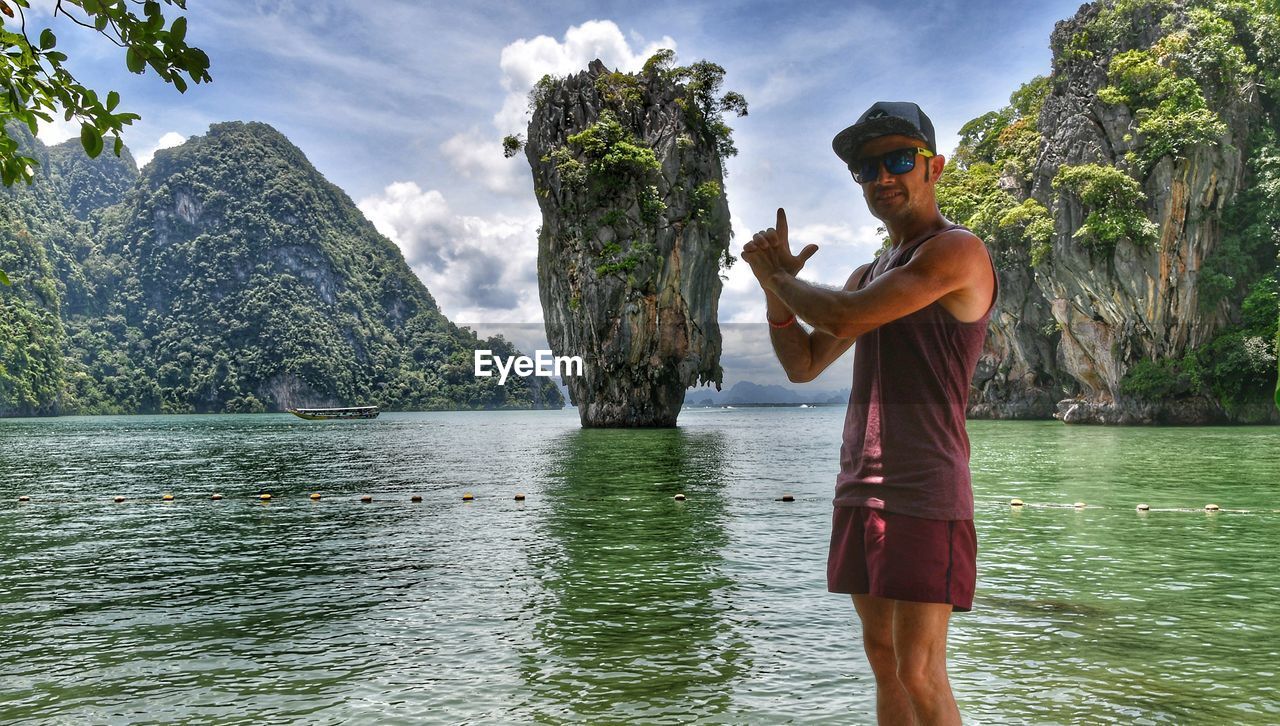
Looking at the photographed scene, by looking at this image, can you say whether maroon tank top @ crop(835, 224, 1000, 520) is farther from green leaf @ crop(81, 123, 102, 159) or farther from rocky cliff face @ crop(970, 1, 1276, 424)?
rocky cliff face @ crop(970, 1, 1276, 424)

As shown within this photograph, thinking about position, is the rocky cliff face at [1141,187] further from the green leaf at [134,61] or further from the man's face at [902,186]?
the green leaf at [134,61]

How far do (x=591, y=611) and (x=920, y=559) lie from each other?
5.42m

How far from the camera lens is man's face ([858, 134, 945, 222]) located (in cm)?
262

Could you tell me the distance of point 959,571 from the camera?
245cm

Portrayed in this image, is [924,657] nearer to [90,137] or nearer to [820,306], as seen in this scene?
[820,306]

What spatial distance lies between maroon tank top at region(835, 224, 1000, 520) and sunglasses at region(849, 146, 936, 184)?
237 mm

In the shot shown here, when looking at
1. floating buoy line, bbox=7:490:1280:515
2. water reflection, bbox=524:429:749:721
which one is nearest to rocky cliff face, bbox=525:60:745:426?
floating buoy line, bbox=7:490:1280:515

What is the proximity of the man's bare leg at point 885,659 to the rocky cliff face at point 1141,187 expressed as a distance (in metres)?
51.5

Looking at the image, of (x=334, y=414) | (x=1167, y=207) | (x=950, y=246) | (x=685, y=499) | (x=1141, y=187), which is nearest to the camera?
(x=950, y=246)

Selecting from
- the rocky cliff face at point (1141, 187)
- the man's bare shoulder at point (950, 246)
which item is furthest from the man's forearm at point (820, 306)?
the rocky cliff face at point (1141, 187)

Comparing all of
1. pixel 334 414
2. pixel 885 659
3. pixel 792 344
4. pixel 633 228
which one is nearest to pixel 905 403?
pixel 792 344

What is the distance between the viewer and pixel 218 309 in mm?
173125

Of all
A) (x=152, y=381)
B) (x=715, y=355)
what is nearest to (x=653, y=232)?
(x=715, y=355)

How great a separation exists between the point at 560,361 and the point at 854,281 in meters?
54.4
